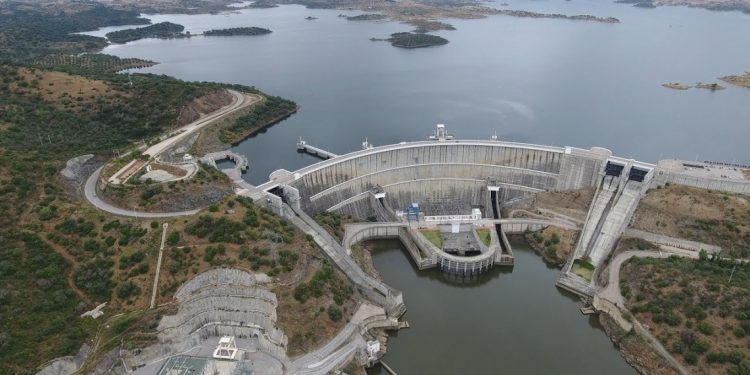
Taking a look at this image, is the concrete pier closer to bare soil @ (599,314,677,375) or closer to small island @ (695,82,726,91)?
bare soil @ (599,314,677,375)

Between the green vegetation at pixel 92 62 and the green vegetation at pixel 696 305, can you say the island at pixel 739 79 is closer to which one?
the green vegetation at pixel 696 305

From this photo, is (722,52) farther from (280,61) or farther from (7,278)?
(7,278)

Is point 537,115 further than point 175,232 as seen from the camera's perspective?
Yes

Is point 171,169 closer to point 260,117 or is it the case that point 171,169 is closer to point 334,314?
point 334,314

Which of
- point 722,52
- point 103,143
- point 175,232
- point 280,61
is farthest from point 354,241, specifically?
point 722,52

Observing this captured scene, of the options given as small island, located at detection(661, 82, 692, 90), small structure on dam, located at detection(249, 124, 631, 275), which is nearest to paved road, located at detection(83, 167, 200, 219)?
small structure on dam, located at detection(249, 124, 631, 275)

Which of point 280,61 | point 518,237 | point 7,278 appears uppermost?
point 280,61
